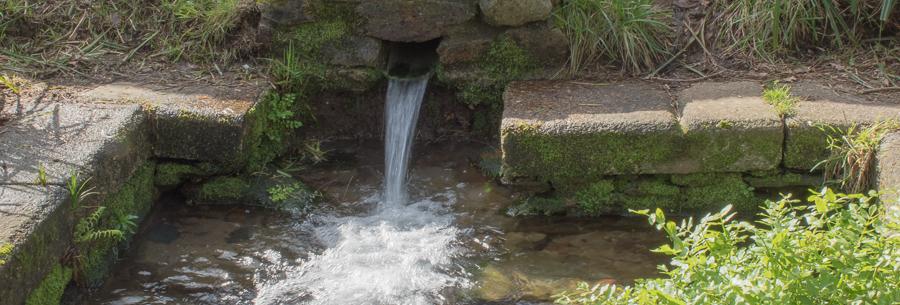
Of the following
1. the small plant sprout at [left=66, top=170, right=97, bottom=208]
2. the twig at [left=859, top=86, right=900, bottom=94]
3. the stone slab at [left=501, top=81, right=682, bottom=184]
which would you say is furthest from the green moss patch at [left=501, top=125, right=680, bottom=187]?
the small plant sprout at [left=66, top=170, right=97, bottom=208]

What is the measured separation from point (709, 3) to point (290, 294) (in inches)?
116

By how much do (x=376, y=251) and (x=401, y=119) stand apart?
102 centimetres

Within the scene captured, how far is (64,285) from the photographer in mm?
3762

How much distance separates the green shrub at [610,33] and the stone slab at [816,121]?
→ 34.9 inches

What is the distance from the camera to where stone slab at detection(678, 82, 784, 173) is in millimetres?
4309

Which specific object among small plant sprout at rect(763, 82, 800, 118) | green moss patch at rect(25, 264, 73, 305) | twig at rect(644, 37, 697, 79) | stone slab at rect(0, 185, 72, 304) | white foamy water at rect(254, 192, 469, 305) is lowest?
white foamy water at rect(254, 192, 469, 305)

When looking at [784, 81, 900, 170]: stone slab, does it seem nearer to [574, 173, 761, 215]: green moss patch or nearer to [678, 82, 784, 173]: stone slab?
[678, 82, 784, 173]: stone slab

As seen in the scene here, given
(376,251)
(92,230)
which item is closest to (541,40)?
(376,251)

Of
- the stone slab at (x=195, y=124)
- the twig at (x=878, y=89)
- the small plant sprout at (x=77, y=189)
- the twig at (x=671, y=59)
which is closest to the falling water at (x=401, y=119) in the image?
the stone slab at (x=195, y=124)

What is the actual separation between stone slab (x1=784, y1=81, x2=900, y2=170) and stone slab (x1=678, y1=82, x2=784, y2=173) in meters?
0.06

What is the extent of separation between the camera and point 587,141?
14.3ft

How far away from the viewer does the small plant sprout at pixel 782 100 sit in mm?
4379

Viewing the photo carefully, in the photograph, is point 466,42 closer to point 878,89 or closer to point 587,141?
point 587,141

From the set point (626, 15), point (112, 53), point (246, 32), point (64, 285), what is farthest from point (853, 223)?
point (112, 53)
